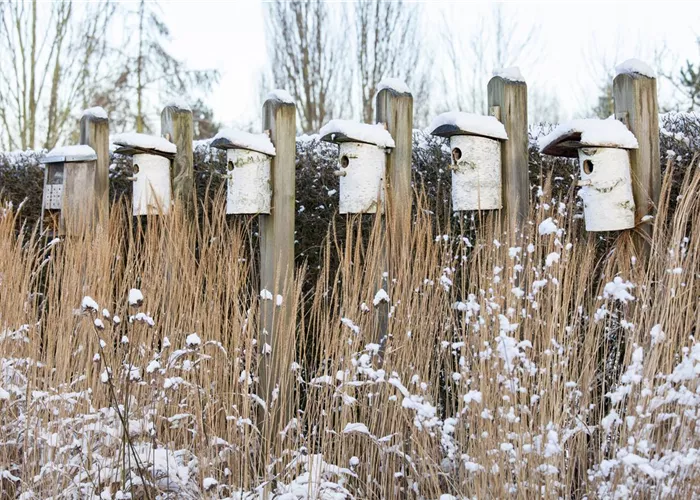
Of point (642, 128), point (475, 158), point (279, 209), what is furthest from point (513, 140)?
point (279, 209)

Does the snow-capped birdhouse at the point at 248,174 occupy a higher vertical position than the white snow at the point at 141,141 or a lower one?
→ lower

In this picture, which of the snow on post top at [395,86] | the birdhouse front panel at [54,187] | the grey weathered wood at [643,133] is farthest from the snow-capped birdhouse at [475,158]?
the birdhouse front panel at [54,187]

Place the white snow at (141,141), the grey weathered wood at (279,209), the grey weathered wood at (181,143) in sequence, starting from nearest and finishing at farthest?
the grey weathered wood at (279,209) < the white snow at (141,141) < the grey weathered wood at (181,143)

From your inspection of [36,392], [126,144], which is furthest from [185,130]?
[36,392]

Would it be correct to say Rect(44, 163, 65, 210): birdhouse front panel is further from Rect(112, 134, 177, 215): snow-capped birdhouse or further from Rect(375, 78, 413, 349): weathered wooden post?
Rect(375, 78, 413, 349): weathered wooden post

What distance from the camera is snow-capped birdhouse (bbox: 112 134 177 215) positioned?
11.6 feet

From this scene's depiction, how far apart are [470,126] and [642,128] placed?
62 cm

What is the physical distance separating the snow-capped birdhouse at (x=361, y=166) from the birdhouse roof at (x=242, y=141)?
0.30 metres

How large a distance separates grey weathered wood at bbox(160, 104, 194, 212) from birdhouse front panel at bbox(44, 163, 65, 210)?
0.65 metres

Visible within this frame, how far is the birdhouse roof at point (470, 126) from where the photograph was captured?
2744 mm

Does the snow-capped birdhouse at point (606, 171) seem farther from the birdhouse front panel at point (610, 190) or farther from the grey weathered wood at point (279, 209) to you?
the grey weathered wood at point (279, 209)

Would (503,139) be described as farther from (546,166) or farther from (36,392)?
(36,392)

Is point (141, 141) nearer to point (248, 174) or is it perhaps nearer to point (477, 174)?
point (248, 174)

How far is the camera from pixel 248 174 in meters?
3.07
